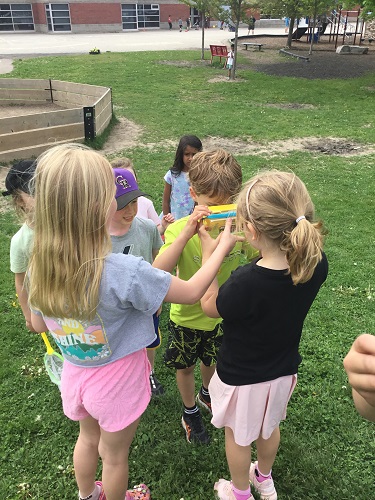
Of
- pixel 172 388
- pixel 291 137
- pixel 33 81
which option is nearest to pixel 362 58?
pixel 291 137

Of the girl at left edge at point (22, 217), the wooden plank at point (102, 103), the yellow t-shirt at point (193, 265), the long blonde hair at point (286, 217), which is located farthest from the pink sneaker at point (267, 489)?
the wooden plank at point (102, 103)

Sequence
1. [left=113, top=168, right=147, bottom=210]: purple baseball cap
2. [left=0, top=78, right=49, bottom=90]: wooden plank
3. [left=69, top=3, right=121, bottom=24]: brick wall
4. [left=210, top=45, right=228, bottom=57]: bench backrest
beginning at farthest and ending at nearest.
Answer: [left=69, top=3, right=121, bottom=24]: brick wall < [left=210, top=45, right=228, bottom=57]: bench backrest < [left=0, top=78, right=49, bottom=90]: wooden plank < [left=113, top=168, right=147, bottom=210]: purple baseball cap

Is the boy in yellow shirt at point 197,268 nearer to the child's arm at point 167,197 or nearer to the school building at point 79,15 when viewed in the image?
the child's arm at point 167,197

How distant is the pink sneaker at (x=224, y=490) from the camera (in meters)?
2.38

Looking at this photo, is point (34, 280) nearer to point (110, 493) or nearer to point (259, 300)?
point (259, 300)

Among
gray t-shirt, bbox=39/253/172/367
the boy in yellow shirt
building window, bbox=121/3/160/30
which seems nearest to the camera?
gray t-shirt, bbox=39/253/172/367

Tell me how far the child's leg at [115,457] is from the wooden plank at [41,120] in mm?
8439

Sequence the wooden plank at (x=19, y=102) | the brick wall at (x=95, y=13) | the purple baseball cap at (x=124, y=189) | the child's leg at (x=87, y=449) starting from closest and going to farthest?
the child's leg at (x=87, y=449) < the purple baseball cap at (x=124, y=189) < the wooden plank at (x=19, y=102) < the brick wall at (x=95, y=13)

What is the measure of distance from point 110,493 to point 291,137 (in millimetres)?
9776

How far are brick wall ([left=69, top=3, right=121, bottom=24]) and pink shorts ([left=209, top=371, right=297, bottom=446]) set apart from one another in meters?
51.3

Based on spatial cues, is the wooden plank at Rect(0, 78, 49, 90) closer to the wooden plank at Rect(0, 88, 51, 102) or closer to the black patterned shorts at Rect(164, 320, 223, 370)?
the wooden plank at Rect(0, 88, 51, 102)

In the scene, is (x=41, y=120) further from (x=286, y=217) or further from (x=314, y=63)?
(x=314, y=63)

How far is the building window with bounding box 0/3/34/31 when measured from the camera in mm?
43094

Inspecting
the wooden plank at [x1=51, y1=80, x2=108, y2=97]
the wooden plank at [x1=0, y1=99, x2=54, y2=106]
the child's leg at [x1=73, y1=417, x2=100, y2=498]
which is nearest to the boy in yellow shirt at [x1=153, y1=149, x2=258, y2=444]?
the child's leg at [x1=73, y1=417, x2=100, y2=498]
